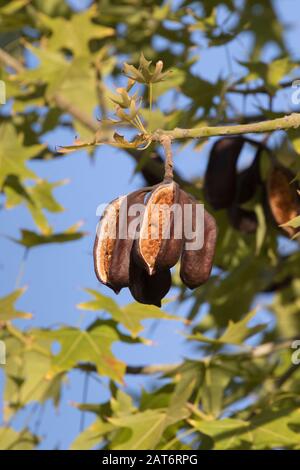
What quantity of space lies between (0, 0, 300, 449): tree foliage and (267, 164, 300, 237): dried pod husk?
0.08 m

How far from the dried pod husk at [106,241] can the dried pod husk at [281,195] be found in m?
1.32

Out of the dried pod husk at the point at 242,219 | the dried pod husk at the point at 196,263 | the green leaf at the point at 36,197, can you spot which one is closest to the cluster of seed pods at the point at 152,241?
the dried pod husk at the point at 196,263

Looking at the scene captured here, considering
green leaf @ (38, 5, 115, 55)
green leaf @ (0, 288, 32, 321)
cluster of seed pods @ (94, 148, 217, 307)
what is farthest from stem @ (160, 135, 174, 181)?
green leaf @ (38, 5, 115, 55)

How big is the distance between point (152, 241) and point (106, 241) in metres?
0.14

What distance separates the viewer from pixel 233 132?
1956 millimetres

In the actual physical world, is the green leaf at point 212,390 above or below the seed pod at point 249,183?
below

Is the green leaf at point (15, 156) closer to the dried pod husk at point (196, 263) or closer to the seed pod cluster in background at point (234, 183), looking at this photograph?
the seed pod cluster in background at point (234, 183)

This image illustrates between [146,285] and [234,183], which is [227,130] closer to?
[146,285]

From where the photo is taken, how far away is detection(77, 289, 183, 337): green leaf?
3613 mm

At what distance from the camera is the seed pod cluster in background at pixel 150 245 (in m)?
1.99

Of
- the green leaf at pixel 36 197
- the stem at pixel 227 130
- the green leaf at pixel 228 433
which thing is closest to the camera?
the stem at pixel 227 130

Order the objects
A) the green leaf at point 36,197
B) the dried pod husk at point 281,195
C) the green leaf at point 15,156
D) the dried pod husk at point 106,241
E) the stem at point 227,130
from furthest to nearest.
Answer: the green leaf at point 36,197 → the green leaf at point 15,156 → the dried pod husk at point 281,195 → the dried pod husk at point 106,241 → the stem at point 227,130

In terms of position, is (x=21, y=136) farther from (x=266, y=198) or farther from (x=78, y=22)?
(x=266, y=198)
